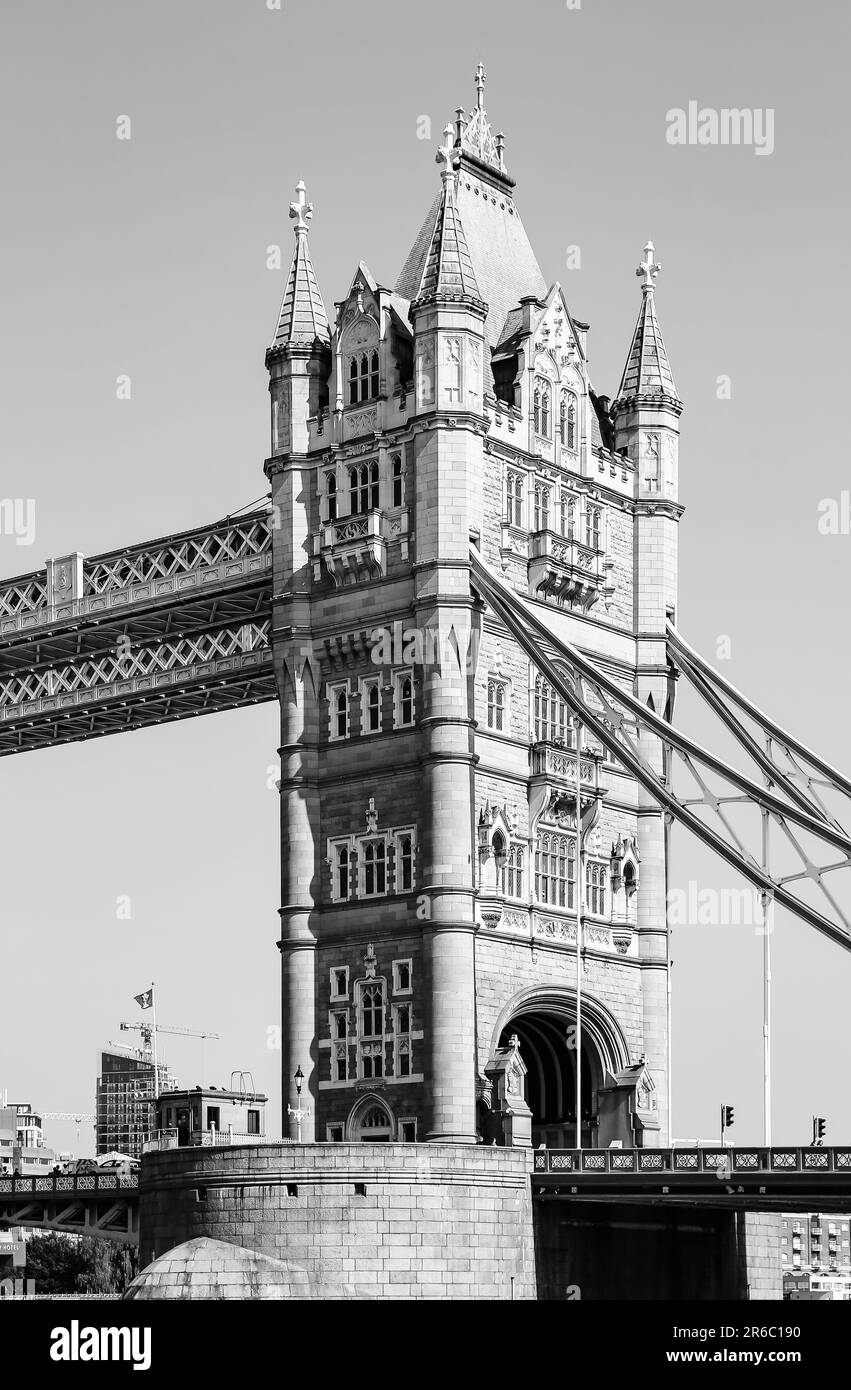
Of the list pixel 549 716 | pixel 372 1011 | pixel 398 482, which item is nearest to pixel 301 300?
pixel 398 482

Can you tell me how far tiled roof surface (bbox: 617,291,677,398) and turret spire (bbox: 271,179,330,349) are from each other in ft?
40.8

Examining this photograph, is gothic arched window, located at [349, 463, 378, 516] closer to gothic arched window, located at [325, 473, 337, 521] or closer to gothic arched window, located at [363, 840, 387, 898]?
gothic arched window, located at [325, 473, 337, 521]

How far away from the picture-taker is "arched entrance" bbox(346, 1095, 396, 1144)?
79.9m

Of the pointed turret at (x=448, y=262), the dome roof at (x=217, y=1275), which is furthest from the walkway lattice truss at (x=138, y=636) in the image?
the dome roof at (x=217, y=1275)

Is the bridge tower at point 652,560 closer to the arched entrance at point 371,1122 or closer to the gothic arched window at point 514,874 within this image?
the gothic arched window at point 514,874

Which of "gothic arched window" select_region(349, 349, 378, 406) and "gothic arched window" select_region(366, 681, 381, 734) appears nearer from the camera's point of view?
"gothic arched window" select_region(366, 681, 381, 734)

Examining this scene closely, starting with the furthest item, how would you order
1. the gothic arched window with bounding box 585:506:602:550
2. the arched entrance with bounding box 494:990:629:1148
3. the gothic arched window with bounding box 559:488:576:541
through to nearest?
Result: 1. the gothic arched window with bounding box 585:506:602:550
2. the gothic arched window with bounding box 559:488:576:541
3. the arched entrance with bounding box 494:990:629:1148

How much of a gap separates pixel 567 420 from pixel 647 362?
566 centimetres

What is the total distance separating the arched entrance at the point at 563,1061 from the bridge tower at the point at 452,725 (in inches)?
3.8

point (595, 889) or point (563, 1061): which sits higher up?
point (595, 889)

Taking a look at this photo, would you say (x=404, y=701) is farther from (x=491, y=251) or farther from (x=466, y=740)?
(x=491, y=251)

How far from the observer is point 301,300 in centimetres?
8831

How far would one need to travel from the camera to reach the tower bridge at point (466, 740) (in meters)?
76.5

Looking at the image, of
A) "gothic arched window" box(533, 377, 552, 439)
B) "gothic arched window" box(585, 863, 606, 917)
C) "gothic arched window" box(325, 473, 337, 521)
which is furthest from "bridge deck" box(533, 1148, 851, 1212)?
"gothic arched window" box(533, 377, 552, 439)
